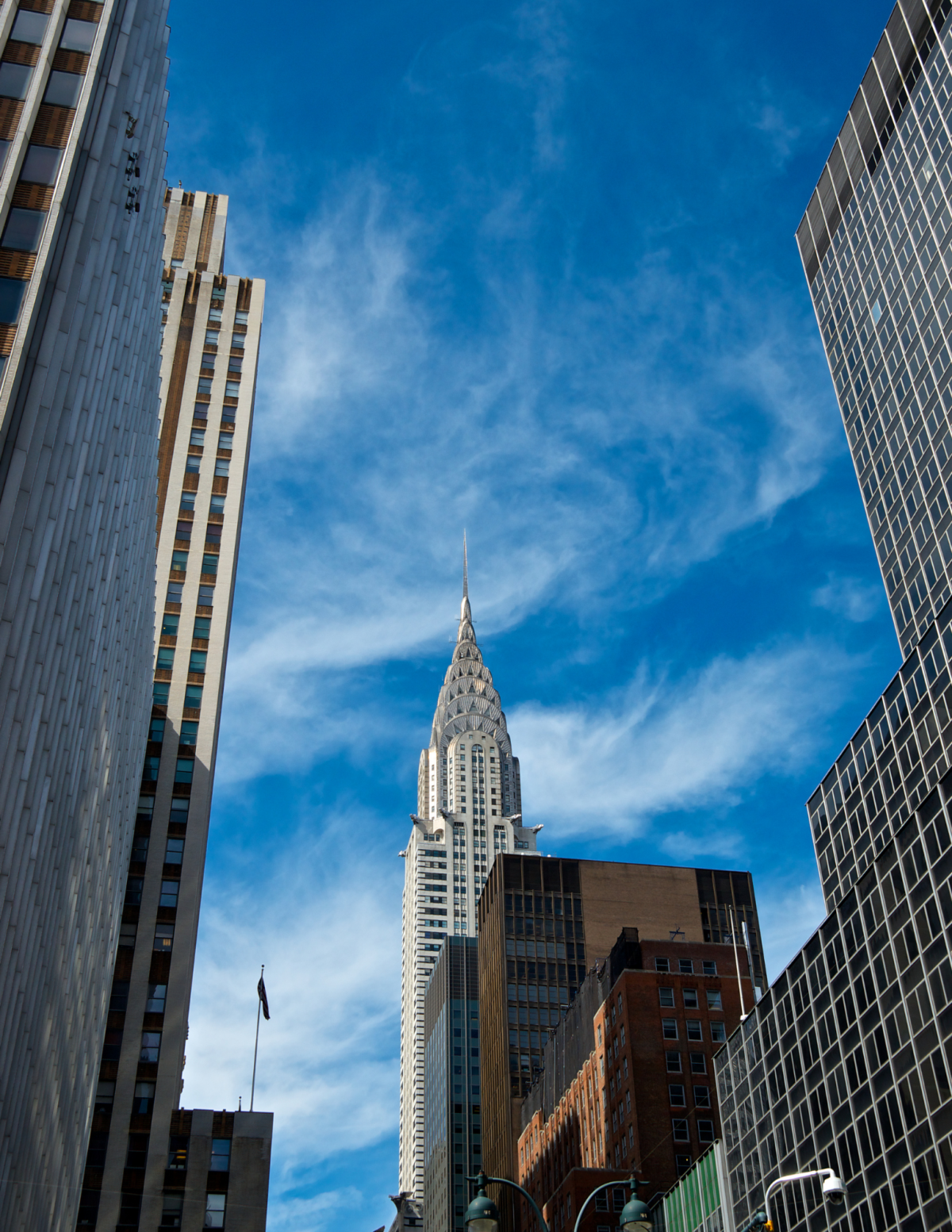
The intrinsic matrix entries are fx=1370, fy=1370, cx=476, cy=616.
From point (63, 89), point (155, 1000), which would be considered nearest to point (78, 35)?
point (63, 89)

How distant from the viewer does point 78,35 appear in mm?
51031

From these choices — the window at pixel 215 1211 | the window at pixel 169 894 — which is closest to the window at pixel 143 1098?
the window at pixel 215 1211

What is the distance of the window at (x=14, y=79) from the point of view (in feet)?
159

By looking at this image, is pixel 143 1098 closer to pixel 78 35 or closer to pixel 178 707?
pixel 178 707

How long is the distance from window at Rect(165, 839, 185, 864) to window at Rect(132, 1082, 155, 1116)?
61.1 feet

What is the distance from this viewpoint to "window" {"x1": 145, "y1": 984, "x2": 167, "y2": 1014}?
10869 centimetres

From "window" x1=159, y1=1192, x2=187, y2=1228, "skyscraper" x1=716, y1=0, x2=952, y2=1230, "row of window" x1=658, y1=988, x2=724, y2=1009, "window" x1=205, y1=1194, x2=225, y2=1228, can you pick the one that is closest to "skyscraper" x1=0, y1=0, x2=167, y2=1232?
"window" x1=159, y1=1192, x2=187, y2=1228

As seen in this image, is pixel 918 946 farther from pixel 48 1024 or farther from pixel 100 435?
pixel 100 435

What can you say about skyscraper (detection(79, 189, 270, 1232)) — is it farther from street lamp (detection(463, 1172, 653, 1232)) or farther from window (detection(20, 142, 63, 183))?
street lamp (detection(463, 1172, 653, 1232))

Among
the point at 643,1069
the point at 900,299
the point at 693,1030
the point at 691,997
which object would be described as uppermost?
the point at 900,299

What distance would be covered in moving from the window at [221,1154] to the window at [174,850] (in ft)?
75.3

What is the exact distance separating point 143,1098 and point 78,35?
79.8 m

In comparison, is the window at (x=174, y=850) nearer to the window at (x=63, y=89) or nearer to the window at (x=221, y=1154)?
the window at (x=221, y=1154)

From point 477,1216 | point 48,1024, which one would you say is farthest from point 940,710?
point 477,1216
